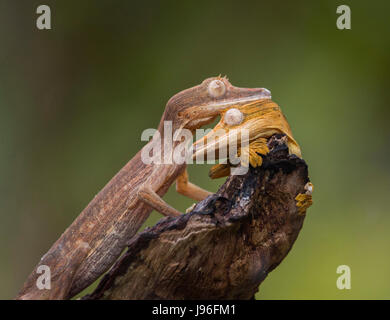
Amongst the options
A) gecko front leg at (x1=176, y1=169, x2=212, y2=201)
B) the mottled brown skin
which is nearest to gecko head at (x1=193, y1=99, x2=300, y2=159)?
the mottled brown skin

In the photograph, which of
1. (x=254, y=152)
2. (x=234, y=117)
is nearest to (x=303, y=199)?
(x=254, y=152)

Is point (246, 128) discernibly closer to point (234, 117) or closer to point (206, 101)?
point (234, 117)

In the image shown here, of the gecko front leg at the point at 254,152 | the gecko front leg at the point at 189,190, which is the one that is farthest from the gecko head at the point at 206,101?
the gecko front leg at the point at 189,190

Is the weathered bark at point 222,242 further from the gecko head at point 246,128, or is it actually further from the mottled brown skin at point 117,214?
the mottled brown skin at point 117,214

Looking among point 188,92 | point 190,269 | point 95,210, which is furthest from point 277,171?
point 95,210

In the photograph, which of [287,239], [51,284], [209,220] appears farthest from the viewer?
[51,284]

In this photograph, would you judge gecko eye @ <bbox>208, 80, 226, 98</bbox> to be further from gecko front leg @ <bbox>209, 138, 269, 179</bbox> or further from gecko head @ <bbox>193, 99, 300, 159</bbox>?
gecko front leg @ <bbox>209, 138, 269, 179</bbox>
